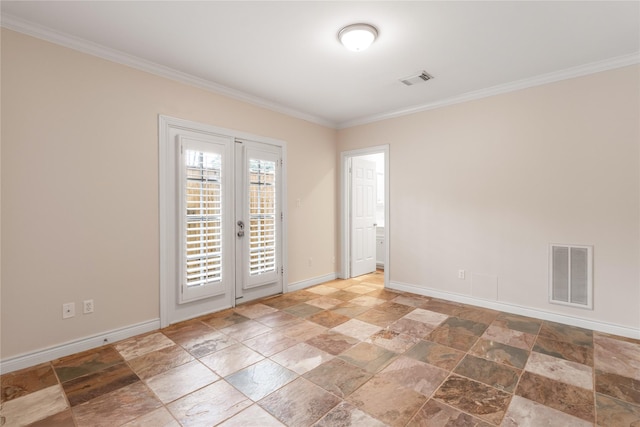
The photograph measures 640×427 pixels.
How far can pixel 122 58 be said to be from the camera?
297 centimetres

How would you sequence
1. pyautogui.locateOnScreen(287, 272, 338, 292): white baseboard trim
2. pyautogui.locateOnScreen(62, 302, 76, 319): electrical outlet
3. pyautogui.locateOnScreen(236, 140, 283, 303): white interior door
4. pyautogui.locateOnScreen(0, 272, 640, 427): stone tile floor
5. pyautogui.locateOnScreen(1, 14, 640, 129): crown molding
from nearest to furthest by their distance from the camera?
pyautogui.locateOnScreen(0, 272, 640, 427): stone tile floor, pyautogui.locateOnScreen(1, 14, 640, 129): crown molding, pyautogui.locateOnScreen(62, 302, 76, 319): electrical outlet, pyautogui.locateOnScreen(236, 140, 283, 303): white interior door, pyautogui.locateOnScreen(287, 272, 338, 292): white baseboard trim

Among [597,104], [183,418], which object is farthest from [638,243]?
[183,418]

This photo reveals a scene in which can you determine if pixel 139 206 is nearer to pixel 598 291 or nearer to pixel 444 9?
pixel 444 9

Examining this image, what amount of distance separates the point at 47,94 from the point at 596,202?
17.1 ft

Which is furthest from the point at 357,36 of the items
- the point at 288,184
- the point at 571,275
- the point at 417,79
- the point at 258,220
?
the point at 571,275

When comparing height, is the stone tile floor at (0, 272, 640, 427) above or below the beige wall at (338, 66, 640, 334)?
below

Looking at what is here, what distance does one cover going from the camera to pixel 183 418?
1.89 meters

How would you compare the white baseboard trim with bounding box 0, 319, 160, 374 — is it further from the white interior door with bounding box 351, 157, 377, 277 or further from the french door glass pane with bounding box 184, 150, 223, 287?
the white interior door with bounding box 351, 157, 377, 277

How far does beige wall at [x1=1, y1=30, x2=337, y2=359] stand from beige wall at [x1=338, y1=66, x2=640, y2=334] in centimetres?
308

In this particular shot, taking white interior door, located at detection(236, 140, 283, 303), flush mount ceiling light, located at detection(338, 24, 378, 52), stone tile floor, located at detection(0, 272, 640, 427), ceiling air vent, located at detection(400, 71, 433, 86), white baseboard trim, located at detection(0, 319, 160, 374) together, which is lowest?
stone tile floor, located at detection(0, 272, 640, 427)

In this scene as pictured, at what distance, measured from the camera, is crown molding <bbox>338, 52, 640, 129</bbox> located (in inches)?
120

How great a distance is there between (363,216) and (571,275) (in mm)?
3092

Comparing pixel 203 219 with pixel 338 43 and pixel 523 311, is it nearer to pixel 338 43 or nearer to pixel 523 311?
pixel 338 43

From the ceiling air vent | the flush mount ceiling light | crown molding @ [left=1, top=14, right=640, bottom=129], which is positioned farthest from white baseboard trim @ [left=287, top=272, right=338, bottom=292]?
the flush mount ceiling light
